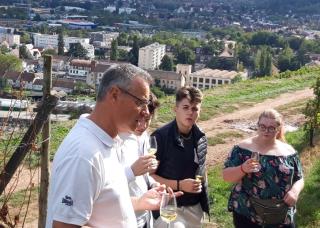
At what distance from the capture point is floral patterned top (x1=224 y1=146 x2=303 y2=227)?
2928 mm

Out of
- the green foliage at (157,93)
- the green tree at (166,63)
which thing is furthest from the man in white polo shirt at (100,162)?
the green tree at (166,63)

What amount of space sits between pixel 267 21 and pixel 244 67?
38217 mm

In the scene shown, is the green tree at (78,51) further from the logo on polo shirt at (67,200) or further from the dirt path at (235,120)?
the logo on polo shirt at (67,200)

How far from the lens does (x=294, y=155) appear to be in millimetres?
3010

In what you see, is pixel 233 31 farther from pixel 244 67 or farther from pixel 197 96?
pixel 197 96

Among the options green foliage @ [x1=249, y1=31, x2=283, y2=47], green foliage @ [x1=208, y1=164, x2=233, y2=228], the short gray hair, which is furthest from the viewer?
green foliage @ [x1=249, y1=31, x2=283, y2=47]

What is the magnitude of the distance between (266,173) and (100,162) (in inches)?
55.8

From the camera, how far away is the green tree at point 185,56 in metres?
46.0

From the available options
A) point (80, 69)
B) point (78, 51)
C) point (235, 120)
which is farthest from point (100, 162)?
point (78, 51)

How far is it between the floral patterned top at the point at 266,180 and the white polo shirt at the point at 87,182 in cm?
127

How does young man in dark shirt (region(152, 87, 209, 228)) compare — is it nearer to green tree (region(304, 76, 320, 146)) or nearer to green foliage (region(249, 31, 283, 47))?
green tree (region(304, 76, 320, 146))

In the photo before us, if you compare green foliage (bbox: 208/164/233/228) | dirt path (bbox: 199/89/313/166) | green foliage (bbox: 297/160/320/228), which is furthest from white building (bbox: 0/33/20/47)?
green foliage (bbox: 297/160/320/228)

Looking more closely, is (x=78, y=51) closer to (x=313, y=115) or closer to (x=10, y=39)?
(x=10, y=39)

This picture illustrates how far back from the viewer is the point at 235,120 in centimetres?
895
